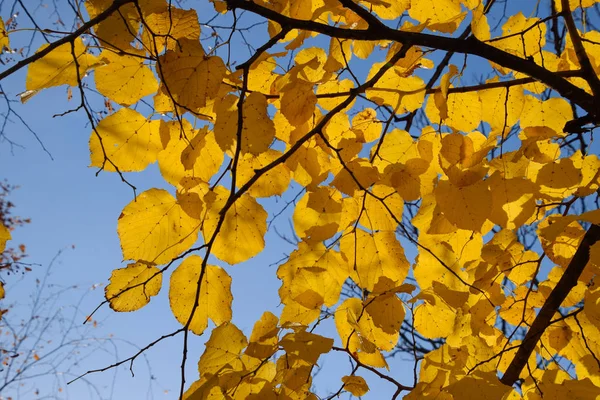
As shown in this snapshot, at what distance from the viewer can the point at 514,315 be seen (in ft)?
4.66

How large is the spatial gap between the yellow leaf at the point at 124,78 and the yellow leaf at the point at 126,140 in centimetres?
4

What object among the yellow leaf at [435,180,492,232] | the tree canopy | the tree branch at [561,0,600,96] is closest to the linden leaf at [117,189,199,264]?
the tree canopy

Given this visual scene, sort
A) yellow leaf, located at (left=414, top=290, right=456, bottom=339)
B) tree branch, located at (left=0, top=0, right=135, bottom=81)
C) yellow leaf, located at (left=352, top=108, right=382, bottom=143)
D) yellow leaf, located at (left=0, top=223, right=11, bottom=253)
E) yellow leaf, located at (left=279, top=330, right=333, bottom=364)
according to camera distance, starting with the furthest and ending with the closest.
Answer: yellow leaf, located at (left=352, top=108, right=382, bottom=143)
yellow leaf, located at (left=414, top=290, right=456, bottom=339)
yellow leaf, located at (left=0, top=223, right=11, bottom=253)
yellow leaf, located at (left=279, top=330, right=333, bottom=364)
tree branch, located at (left=0, top=0, right=135, bottom=81)

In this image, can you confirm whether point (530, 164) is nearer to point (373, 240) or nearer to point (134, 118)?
point (373, 240)

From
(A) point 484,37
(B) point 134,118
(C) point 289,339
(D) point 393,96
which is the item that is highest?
(A) point 484,37

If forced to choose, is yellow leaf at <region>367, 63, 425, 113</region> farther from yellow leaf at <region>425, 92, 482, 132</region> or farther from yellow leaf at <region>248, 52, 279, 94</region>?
yellow leaf at <region>248, 52, 279, 94</region>

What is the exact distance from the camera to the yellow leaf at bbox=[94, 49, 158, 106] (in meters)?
1.05

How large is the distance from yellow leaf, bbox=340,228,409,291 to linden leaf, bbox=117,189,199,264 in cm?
34

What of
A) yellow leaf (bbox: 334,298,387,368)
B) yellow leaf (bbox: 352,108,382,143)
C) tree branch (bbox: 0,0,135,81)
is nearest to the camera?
tree branch (bbox: 0,0,135,81)

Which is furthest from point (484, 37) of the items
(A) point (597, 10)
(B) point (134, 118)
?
(A) point (597, 10)

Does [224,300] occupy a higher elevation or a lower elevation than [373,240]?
lower

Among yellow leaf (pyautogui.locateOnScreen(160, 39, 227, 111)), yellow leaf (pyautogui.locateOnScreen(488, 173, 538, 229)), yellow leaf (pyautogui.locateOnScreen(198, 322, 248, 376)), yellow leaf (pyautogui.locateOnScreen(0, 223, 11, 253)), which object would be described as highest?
yellow leaf (pyautogui.locateOnScreen(160, 39, 227, 111))

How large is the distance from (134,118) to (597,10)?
375 cm

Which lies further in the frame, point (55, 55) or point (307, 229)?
point (307, 229)
